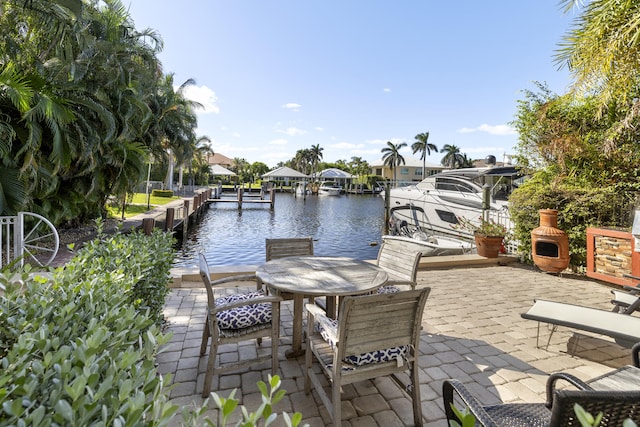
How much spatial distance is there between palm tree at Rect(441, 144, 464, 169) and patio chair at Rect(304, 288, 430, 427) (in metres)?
55.3

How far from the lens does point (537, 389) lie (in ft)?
7.41

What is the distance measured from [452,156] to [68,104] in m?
55.2

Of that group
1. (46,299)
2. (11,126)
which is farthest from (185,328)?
(11,126)

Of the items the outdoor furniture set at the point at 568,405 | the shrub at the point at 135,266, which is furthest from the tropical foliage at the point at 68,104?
the outdoor furniture set at the point at 568,405

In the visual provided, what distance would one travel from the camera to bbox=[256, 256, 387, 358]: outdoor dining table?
2297 millimetres

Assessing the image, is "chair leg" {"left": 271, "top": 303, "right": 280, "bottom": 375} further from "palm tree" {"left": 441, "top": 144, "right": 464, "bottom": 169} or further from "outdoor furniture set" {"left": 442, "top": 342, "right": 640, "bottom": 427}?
"palm tree" {"left": 441, "top": 144, "right": 464, "bottom": 169}

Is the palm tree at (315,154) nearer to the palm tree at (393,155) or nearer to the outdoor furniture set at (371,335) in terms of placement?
the palm tree at (393,155)

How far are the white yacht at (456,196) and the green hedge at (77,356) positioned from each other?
890cm

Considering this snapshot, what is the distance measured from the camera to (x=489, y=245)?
6070 millimetres

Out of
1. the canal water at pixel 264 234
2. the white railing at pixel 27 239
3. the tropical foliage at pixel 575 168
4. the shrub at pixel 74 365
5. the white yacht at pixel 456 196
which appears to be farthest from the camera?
the canal water at pixel 264 234

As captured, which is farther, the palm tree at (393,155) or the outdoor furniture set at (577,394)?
the palm tree at (393,155)

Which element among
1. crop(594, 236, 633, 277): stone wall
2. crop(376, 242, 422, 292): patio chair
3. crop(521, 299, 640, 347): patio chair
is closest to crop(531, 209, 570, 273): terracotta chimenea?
crop(594, 236, 633, 277): stone wall

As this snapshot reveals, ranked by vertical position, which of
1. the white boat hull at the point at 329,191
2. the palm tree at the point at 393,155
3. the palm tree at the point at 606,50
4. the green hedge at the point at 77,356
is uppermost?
the palm tree at the point at 393,155

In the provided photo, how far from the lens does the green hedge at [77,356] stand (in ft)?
2.41
